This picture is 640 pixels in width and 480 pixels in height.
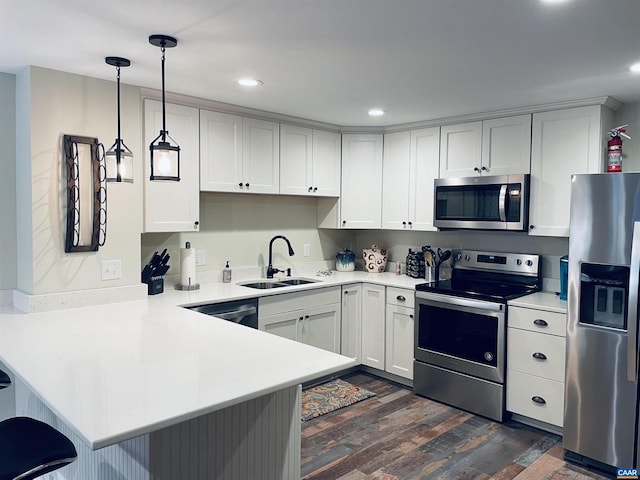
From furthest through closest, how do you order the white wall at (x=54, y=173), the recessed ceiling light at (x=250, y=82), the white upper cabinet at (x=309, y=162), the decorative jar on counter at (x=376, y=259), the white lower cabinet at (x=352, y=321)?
the decorative jar on counter at (x=376, y=259)
the white lower cabinet at (x=352, y=321)
the white upper cabinet at (x=309, y=162)
the recessed ceiling light at (x=250, y=82)
the white wall at (x=54, y=173)

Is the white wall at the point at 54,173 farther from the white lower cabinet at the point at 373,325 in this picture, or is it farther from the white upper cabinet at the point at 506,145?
the white upper cabinet at the point at 506,145

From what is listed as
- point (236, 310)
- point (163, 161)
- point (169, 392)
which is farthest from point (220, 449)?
point (236, 310)

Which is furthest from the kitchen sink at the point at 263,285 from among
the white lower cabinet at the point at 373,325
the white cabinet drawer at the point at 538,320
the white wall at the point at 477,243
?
the white cabinet drawer at the point at 538,320

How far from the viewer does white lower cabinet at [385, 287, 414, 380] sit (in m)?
3.86

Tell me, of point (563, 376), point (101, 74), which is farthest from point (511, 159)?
point (101, 74)

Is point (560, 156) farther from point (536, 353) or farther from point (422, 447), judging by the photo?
point (422, 447)

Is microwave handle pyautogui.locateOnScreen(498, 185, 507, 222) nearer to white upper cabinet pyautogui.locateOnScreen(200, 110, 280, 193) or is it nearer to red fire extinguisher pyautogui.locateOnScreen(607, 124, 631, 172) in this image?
red fire extinguisher pyautogui.locateOnScreen(607, 124, 631, 172)

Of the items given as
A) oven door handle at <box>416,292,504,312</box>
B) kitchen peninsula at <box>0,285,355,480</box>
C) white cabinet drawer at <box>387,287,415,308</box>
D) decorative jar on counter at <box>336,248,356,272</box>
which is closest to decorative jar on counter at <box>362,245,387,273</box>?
decorative jar on counter at <box>336,248,356,272</box>

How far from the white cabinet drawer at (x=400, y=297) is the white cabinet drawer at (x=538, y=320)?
0.82m

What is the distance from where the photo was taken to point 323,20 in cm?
194

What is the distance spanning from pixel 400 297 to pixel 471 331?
641 millimetres

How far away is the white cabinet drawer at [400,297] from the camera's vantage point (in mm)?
3838

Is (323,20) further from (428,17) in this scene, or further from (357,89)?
(357,89)

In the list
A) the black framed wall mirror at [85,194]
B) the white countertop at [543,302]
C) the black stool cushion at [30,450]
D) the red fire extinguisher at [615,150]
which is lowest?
the black stool cushion at [30,450]
